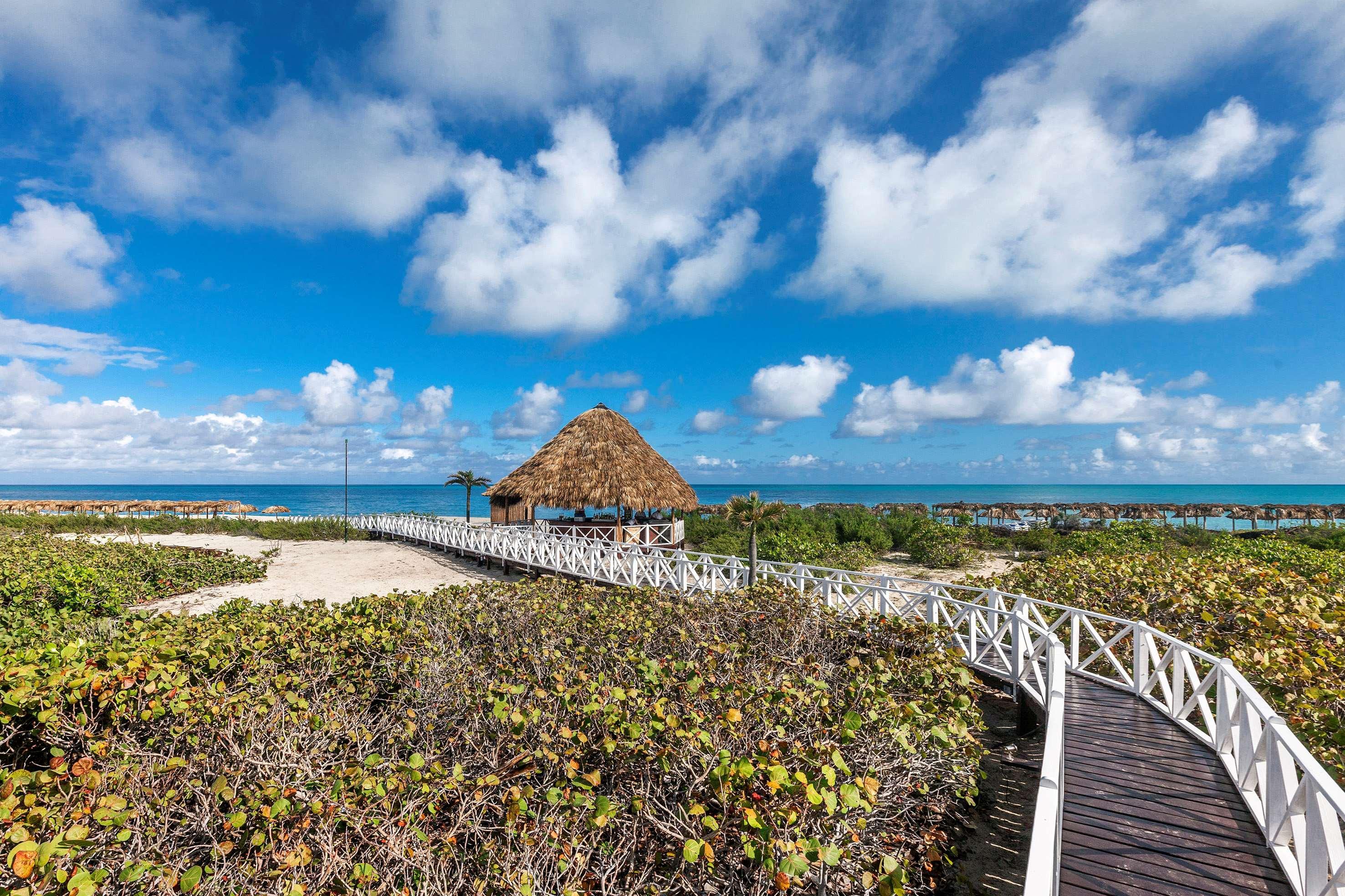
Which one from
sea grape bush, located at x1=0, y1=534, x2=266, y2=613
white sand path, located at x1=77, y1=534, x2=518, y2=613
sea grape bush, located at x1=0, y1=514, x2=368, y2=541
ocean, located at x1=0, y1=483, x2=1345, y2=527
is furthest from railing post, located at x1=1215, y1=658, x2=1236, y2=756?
ocean, located at x1=0, y1=483, x2=1345, y2=527

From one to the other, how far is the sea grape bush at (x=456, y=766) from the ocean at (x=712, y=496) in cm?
5480

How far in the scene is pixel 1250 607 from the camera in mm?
6691

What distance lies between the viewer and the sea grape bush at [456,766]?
9.05ft

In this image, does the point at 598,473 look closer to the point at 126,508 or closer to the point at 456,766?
the point at 456,766

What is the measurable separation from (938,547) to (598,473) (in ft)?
37.9

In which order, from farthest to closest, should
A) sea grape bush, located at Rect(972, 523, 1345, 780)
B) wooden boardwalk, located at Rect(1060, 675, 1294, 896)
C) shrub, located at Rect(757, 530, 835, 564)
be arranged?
shrub, located at Rect(757, 530, 835, 564)
sea grape bush, located at Rect(972, 523, 1345, 780)
wooden boardwalk, located at Rect(1060, 675, 1294, 896)

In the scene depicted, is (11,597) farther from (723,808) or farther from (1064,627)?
(1064,627)

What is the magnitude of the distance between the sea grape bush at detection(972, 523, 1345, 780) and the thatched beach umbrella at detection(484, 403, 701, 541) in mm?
10537

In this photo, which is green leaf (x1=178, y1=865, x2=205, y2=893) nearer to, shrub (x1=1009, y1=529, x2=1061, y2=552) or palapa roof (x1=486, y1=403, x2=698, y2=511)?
palapa roof (x1=486, y1=403, x2=698, y2=511)

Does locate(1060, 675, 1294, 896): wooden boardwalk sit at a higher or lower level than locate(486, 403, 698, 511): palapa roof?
lower

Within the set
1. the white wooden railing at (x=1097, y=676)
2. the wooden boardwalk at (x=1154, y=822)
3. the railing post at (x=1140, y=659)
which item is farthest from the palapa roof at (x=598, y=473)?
the wooden boardwalk at (x=1154, y=822)

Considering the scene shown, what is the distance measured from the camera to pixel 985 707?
7.77m

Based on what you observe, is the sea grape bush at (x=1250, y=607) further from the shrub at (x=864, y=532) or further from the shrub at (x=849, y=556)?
the shrub at (x=864, y=532)

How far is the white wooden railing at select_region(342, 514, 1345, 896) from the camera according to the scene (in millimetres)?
2773
